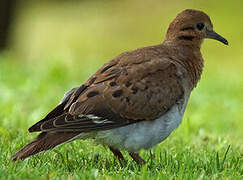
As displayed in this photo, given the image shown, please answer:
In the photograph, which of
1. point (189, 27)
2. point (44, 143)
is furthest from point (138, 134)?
point (189, 27)

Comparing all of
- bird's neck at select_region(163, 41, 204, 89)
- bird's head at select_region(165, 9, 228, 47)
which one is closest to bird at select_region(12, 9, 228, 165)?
bird's neck at select_region(163, 41, 204, 89)

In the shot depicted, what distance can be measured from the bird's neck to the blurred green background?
1200mm

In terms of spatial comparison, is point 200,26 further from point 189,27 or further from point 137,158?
point 137,158

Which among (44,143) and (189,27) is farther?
(189,27)

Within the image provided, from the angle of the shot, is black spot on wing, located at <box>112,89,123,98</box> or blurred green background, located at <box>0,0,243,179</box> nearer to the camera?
black spot on wing, located at <box>112,89,123,98</box>

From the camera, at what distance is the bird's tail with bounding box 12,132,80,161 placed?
19.4 ft

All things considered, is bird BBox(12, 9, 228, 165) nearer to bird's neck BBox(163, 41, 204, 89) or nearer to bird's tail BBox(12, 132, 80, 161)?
bird's tail BBox(12, 132, 80, 161)

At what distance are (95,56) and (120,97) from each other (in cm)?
1614

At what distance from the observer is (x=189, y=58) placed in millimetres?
7312

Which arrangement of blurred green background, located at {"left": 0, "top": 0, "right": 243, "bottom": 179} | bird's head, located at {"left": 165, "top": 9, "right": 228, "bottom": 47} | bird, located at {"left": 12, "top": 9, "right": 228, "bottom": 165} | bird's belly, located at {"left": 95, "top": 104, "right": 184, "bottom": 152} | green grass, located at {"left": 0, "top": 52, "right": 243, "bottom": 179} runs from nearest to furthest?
green grass, located at {"left": 0, "top": 52, "right": 243, "bottom": 179} → bird, located at {"left": 12, "top": 9, "right": 228, "bottom": 165} → bird's belly, located at {"left": 95, "top": 104, "right": 184, "bottom": 152} → bird's head, located at {"left": 165, "top": 9, "right": 228, "bottom": 47} → blurred green background, located at {"left": 0, "top": 0, "right": 243, "bottom": 179}

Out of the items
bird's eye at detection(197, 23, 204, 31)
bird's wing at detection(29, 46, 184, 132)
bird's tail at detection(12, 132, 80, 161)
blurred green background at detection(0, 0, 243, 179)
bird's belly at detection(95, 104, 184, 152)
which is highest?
bird's eye at detection(197, 23, 204, 31)

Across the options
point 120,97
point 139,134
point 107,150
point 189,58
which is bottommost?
point 107,150

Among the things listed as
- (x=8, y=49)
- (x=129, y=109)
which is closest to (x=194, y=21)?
(x=129, y=109)

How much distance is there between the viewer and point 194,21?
7.54 metres
